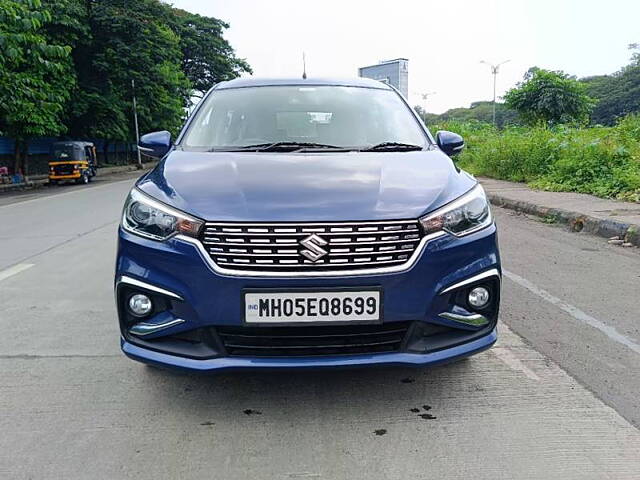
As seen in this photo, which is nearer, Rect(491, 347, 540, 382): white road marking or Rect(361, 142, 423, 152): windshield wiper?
Rect(491, 347, 540, 382): white road marking

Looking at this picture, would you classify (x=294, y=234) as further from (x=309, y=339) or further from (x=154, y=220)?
(x=154, y=220)

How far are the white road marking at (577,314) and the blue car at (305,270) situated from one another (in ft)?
4.53

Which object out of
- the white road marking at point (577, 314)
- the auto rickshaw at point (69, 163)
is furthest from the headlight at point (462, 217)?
the auto rickshaw at point (69, 163)

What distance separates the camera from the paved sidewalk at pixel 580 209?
7149 millimetres

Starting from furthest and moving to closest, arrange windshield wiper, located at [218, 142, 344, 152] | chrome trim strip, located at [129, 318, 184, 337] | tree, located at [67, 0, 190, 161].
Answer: tree, located at [67, 0, 190, 161] < windshield wiper, located at [218, 142, 344, 152] < chrome trim strip, located at [129, 318, 184, 337]

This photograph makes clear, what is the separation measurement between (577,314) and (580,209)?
486cm

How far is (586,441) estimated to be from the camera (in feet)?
8.00

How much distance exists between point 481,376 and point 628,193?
298 inches

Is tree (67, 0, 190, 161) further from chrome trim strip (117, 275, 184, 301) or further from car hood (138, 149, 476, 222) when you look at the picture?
chrome trim strip (117, 275, 184, 301)

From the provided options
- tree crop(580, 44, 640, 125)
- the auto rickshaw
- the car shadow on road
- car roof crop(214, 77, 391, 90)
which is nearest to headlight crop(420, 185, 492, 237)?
the car shadow on road

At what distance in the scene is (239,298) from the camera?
243cm

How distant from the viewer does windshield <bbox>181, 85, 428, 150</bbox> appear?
11.9 feet

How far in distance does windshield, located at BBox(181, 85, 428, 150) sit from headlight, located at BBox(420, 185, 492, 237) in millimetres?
843

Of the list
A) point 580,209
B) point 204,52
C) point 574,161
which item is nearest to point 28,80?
point 574,161
